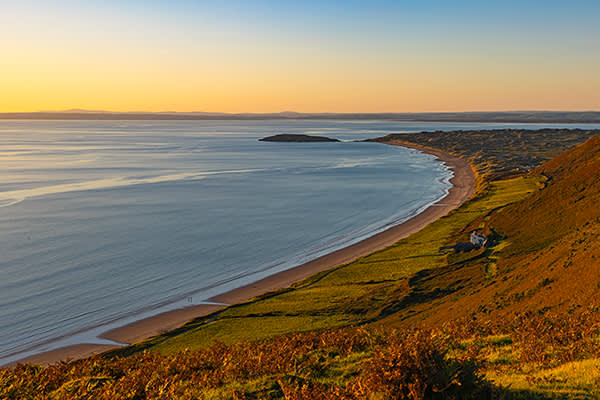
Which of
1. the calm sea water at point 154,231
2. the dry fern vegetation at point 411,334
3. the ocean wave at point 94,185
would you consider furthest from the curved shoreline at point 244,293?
the ocean wave at point 94,185

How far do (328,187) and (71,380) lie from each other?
2924 inches

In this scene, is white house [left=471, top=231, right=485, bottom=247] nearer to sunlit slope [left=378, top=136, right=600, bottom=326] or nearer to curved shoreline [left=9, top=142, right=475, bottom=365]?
sunlit slope [left=378, top=136, right=600, bottom=326]

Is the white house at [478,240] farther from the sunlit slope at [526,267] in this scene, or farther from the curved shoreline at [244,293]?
the curved shoreline at [244,293]

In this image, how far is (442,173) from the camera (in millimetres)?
103688

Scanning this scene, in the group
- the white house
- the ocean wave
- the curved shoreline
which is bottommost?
the curved shoreline

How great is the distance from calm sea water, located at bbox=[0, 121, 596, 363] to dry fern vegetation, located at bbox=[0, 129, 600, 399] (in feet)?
22.8

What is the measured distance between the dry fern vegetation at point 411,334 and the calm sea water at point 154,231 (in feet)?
22.8

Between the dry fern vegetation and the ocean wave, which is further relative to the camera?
the ocean wave

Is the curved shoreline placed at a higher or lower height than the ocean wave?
lower

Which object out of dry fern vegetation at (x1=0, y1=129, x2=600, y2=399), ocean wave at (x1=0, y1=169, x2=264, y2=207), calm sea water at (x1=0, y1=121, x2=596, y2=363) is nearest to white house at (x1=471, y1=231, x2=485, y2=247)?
dry fern vegetation at (x1=0, y1=129, x2=600, y2=399)

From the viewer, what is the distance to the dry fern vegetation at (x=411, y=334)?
7.86 metres

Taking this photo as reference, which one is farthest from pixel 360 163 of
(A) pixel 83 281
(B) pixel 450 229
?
(A) pixel 83 281

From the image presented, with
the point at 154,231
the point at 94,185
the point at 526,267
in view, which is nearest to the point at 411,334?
the point at 526,267

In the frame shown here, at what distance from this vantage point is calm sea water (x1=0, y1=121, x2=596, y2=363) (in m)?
30.0
